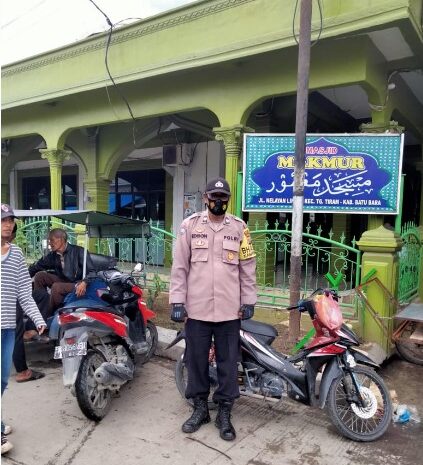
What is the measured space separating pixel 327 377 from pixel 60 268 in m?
3.01

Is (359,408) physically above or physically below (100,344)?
below

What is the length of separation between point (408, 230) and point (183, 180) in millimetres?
5999

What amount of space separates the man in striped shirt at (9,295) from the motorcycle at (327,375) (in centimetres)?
148

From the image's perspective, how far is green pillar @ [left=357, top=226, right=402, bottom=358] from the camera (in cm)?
482

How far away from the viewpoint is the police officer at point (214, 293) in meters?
3.14

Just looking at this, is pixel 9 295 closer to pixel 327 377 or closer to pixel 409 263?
pixel 327 377

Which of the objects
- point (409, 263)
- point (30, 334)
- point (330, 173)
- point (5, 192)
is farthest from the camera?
point (5, 192)

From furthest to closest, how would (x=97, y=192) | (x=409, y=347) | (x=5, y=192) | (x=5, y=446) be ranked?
(x=5, y=192) → (x=97, y=192) → (x=409, y=347) → (x=5, y=446)

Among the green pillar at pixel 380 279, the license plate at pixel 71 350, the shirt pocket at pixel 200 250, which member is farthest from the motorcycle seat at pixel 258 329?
the green pillar at pixel 380 279

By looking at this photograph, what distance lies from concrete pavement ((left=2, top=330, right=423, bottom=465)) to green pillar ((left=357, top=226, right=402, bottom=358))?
0.92 metres

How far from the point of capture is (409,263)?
601cm

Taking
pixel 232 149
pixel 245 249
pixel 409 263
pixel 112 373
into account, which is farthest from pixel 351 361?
pixel 232 149

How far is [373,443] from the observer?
3127 mm

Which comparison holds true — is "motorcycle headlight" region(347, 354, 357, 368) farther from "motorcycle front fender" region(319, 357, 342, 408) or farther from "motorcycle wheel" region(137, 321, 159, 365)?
"motorcycle wheel" region(137, 321, 159, 365)
